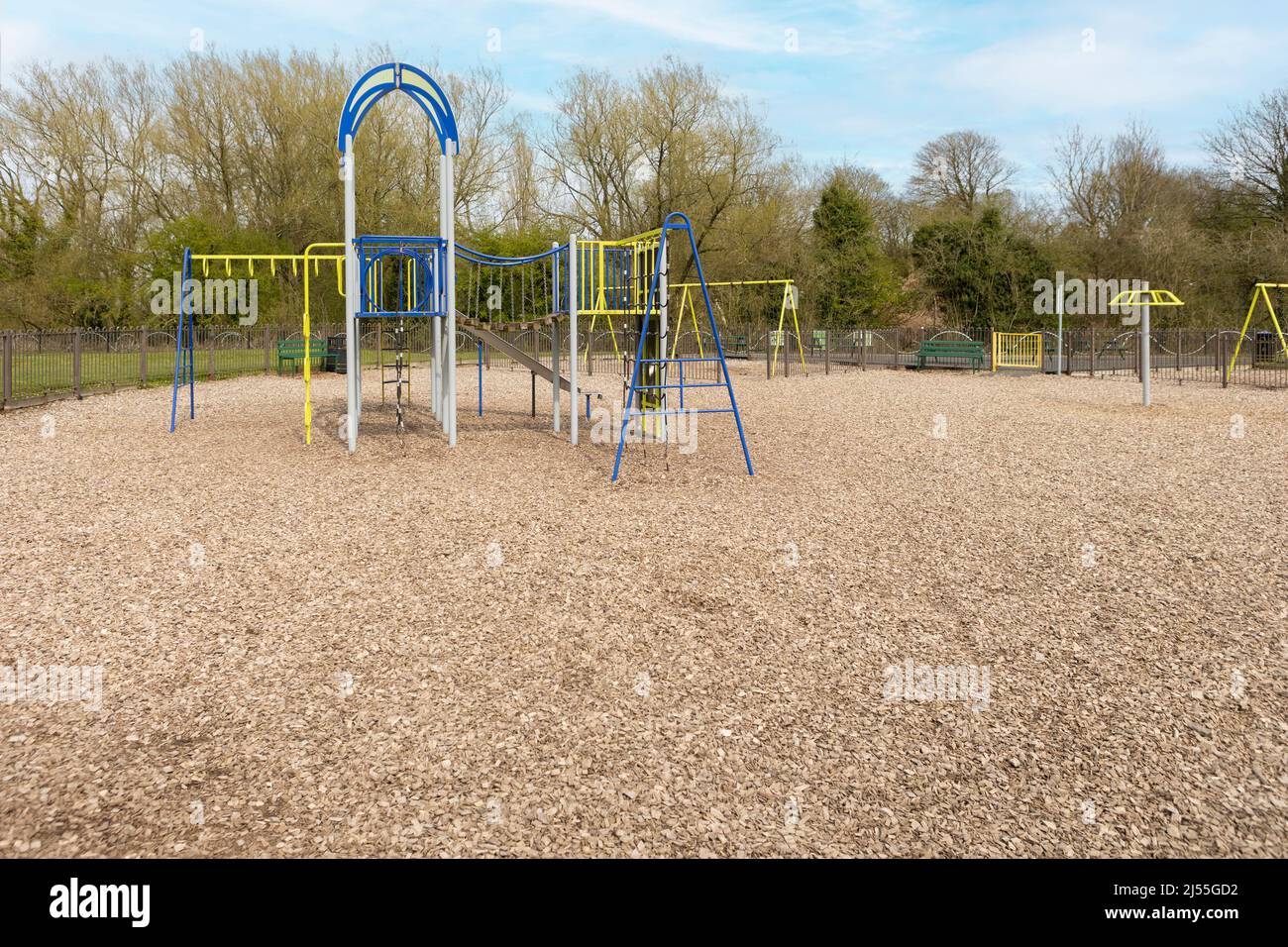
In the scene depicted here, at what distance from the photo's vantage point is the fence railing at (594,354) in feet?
54.5

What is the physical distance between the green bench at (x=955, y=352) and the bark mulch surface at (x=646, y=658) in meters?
17.5

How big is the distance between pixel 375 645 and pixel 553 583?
1313 mm

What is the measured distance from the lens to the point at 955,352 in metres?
27.2

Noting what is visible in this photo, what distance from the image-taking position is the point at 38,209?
3098 centimetres

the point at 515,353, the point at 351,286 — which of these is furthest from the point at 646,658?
the point at 515,353

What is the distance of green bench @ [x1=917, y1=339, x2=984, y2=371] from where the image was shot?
26984mm

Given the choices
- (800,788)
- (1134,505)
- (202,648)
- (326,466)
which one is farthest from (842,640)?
(326,466)

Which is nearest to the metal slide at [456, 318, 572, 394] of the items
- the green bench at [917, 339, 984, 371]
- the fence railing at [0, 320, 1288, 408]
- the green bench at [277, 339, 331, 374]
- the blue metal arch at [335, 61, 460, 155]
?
the fence railing at [0, 320, 1288, 408]

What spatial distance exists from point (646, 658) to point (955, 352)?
79.2 feet

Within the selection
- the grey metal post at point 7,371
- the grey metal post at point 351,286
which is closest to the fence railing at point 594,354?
the grey metal post at point 7,371

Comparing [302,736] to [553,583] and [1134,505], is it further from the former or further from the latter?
[1134,505]

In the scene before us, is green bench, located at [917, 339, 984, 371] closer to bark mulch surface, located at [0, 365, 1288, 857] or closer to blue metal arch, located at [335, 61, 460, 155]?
bark mulch surface, located at [0, 365, 1288, 857]

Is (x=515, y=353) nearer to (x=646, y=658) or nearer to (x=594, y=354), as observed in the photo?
(x=646, y=658)

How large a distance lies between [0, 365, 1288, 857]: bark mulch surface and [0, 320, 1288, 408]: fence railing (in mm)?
3988
